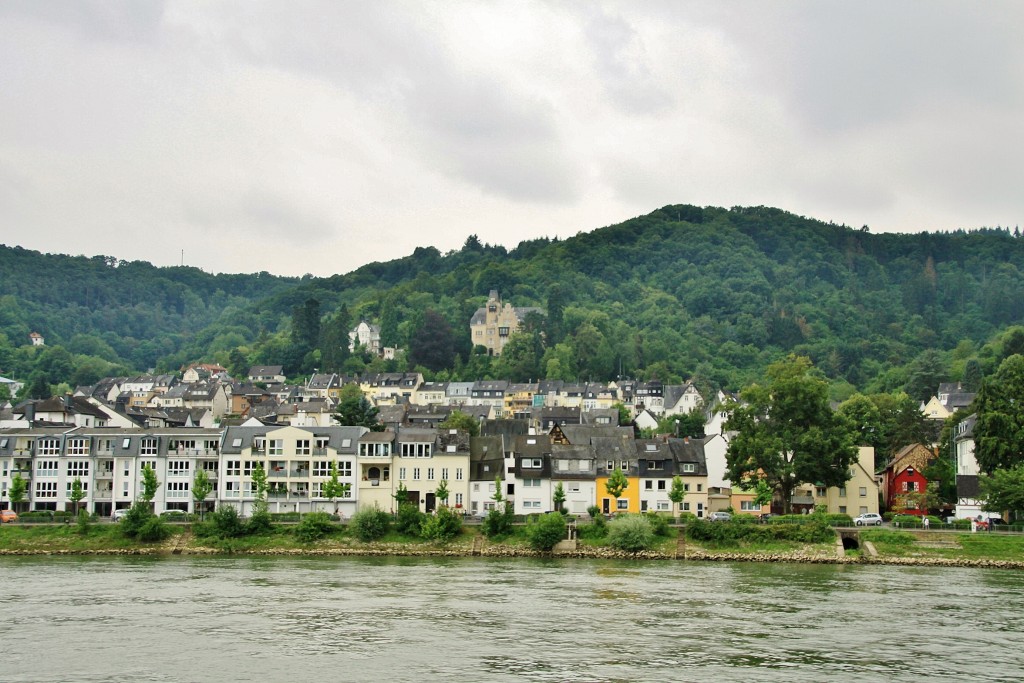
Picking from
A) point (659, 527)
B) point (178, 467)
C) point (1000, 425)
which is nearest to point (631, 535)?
point (659, 527)

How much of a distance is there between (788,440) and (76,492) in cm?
4732

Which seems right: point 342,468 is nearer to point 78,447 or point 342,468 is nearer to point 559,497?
point 559,497

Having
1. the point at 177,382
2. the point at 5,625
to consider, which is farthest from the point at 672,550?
the point at 177,382

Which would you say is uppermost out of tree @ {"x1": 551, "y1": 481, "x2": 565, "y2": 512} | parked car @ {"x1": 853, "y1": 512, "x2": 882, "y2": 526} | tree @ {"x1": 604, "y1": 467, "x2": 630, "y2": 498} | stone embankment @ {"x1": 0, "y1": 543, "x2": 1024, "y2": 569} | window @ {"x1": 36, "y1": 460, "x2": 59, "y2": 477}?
window @ {"x1": 36, "y1": 460, "x2": 59, "y2": 477}

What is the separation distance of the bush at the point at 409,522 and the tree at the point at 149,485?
57.3 ft

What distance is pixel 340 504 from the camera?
3211 inches

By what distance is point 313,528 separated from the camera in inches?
2864

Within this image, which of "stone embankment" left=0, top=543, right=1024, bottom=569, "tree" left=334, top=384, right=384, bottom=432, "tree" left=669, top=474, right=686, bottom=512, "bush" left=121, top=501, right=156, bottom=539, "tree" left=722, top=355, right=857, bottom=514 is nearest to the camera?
"stone embankment" left=0, top=543, right=1024, bottom=569

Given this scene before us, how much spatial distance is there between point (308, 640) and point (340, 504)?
3873 centimetres

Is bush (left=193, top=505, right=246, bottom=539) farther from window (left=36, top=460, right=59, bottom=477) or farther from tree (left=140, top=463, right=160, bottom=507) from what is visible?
window (left=36, top=460, right=59, bottom=477)

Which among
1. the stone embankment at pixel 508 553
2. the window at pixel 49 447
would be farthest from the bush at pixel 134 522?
the window at pixel 49 447

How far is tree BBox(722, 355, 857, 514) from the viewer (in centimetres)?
8144

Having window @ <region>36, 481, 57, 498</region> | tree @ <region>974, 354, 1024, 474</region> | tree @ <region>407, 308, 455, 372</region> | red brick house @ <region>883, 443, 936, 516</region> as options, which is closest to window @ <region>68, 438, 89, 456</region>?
window @ <region>36, 481, 57, 498</region>

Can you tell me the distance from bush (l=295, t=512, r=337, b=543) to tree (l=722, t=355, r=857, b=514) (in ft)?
88.0
